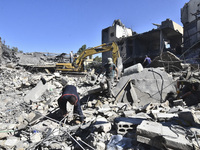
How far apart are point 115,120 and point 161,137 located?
1192 millimetres

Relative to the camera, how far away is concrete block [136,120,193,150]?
1.83m

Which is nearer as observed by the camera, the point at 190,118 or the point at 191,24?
the point at 190,118

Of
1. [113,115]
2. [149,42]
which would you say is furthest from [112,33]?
[113,115]

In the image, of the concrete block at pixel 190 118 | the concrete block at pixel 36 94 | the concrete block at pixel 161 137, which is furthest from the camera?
the concrete block at pixel 36 94

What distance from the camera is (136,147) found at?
2.19 meters

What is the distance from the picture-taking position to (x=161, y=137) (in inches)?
79.4

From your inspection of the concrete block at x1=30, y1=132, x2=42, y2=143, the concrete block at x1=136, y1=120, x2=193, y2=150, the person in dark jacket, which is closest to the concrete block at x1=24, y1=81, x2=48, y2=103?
the person in dark jacket

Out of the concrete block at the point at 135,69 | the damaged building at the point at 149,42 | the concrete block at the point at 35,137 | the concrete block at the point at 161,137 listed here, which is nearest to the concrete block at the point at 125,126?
the concrete block at the point at 161,137

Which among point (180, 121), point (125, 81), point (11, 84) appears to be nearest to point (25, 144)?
point (180, 121)

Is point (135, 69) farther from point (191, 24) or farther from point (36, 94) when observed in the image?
point (191, 24)

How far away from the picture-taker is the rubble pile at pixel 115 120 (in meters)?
2.20

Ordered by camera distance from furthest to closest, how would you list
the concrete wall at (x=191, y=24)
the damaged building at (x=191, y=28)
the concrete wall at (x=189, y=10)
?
the concrete wall at (x=189, y=10) < the concrete wall at (x=191, y=24) < the damaged building at (x=191, y=28)

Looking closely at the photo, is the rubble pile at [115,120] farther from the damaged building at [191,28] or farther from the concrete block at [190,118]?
the damaged building at [191,28]

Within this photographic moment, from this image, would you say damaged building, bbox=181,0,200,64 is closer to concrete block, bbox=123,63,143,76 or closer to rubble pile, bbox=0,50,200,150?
concrete block, bbox=123,63,143,76
